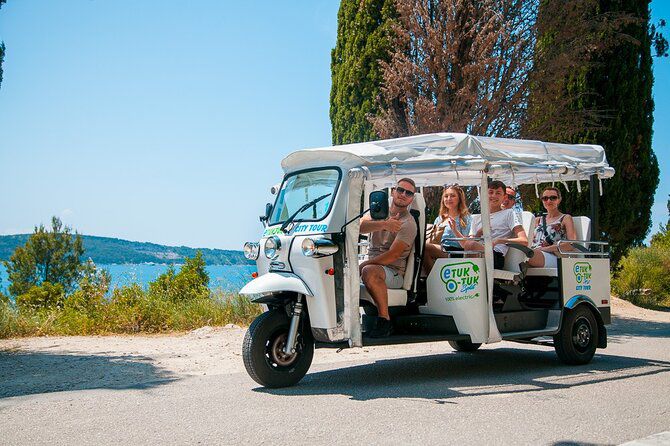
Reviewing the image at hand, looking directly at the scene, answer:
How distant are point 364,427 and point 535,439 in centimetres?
135

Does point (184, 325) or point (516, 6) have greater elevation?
point (516, 6)

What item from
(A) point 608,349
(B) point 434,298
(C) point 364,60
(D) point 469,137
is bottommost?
(A) point 608,349

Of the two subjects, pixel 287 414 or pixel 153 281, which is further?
pixel 153 281

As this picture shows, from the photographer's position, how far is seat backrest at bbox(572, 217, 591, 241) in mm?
10203

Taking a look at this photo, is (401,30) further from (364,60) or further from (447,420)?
(447,420)

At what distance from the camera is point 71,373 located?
916 cm

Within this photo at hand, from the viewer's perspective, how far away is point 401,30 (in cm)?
1562

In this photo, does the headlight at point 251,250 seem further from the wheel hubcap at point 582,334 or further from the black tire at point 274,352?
the wheel hubcap at point 582,334

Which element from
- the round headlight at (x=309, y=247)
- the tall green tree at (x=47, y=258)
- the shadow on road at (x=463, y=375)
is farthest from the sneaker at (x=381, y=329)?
the tall green tree at (x=47, y=258)

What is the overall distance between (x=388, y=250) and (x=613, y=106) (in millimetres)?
12421

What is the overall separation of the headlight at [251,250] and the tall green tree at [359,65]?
8.95 m

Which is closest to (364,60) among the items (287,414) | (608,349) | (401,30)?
(401,30)

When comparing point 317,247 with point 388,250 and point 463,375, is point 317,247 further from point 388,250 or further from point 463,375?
point 463,375

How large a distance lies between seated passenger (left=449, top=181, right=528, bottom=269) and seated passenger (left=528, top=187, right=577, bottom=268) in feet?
1.50
